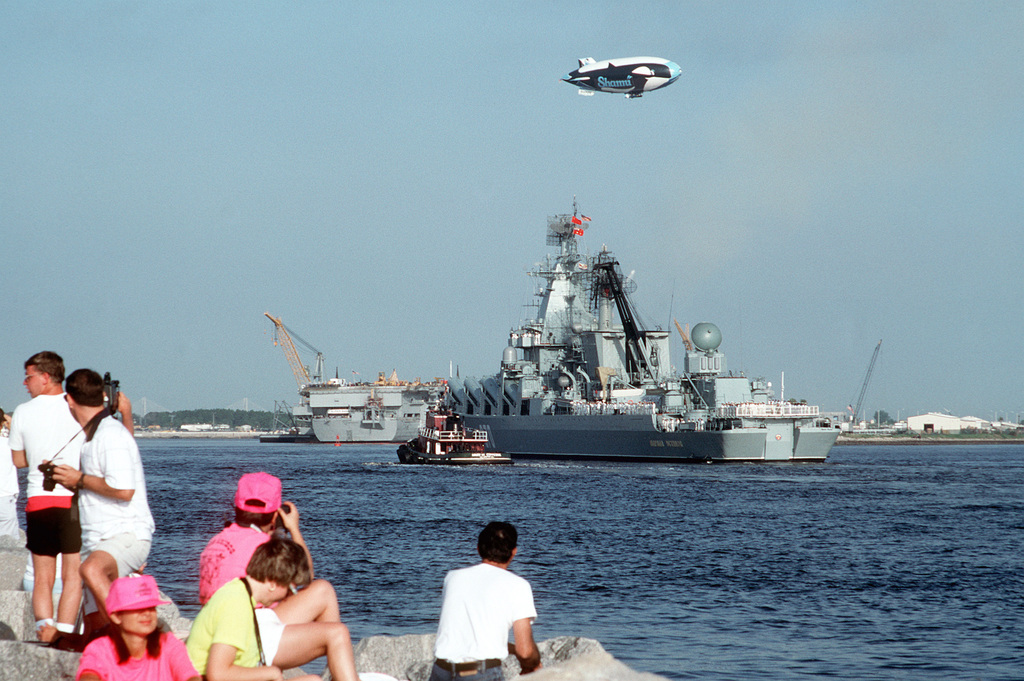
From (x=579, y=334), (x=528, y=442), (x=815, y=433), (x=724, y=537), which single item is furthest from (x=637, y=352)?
(x=724, y=537)

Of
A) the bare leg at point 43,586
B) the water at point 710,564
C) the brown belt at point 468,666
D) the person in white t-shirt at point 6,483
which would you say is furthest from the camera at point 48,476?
the water at point 710,564

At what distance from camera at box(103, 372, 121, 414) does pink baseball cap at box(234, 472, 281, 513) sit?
1.01 metres

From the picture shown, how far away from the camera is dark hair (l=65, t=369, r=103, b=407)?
6383mm

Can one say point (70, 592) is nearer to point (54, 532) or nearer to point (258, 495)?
point (54, 532)

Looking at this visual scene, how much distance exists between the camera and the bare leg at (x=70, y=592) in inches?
259

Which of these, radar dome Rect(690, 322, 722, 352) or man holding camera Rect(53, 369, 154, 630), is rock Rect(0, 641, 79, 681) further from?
radar dome Rect(690, 322, 722, 352)

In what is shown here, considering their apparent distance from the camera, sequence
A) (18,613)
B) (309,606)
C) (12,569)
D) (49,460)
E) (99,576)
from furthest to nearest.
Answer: (12,569) → (18,613) → (49,460) → (99,576) → (309,606)

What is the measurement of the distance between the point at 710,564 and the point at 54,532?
16.2 m

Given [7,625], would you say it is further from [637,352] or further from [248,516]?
[637,352]

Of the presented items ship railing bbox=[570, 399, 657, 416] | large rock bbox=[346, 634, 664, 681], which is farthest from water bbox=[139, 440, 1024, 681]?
ship railing bbox=[570, 399, 657, 416]

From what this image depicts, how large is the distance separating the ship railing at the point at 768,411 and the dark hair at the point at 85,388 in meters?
56.2

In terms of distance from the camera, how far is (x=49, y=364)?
260 inches

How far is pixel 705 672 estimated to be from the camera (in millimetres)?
11570

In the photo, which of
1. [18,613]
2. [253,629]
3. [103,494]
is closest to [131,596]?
[253,629]
